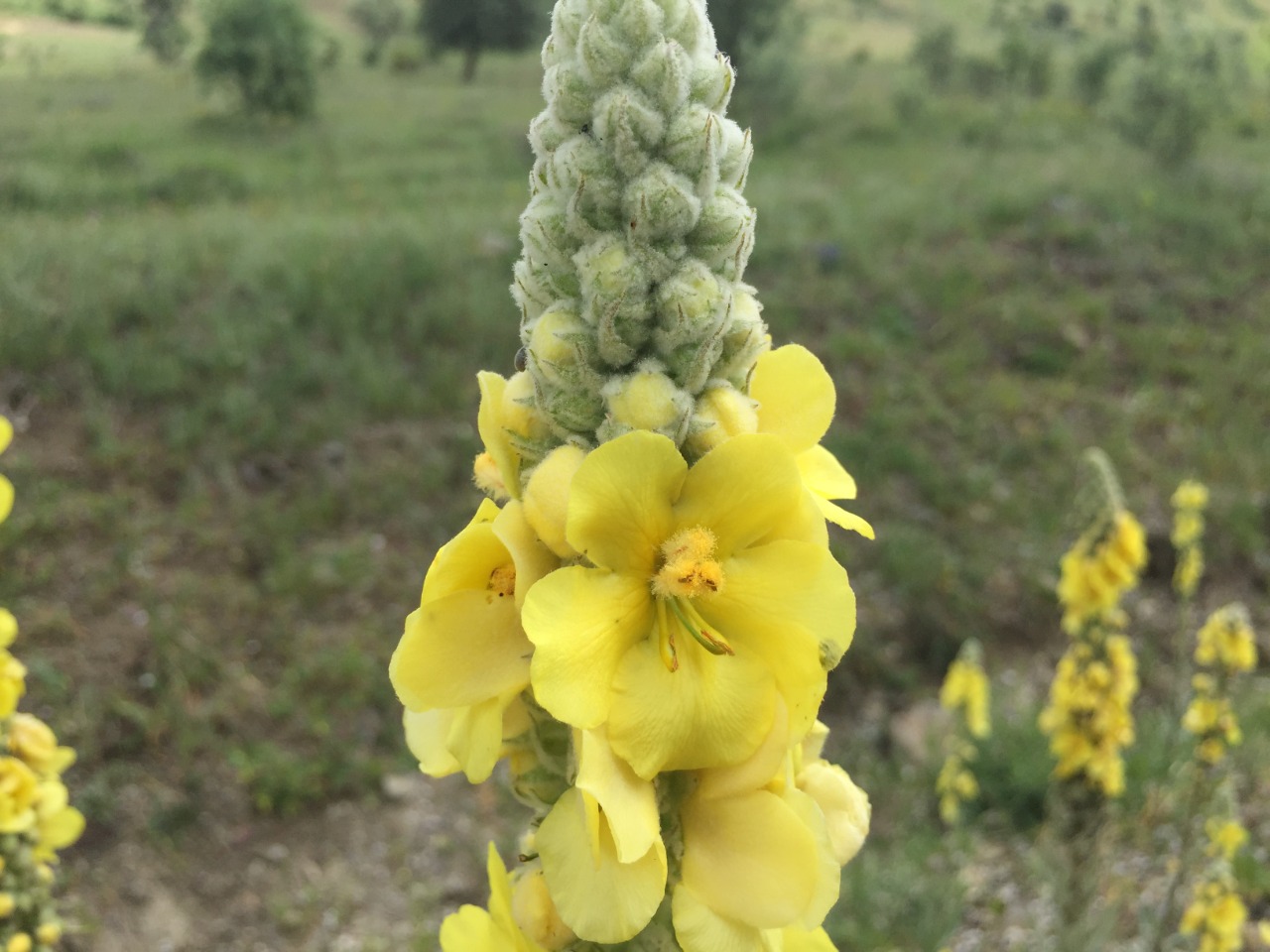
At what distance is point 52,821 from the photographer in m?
1.96

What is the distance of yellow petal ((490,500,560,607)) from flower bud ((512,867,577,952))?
372 mm

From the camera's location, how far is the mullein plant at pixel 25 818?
1.79 m

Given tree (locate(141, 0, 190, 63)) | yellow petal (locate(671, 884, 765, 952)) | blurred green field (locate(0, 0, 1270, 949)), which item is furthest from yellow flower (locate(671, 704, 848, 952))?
tree (locate(141, 0, 190, 63))

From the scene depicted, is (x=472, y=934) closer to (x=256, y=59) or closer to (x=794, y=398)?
(x=794, y=398)

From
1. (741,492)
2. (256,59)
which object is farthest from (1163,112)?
(256,59)

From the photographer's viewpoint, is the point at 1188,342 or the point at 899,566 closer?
the point at 899,566

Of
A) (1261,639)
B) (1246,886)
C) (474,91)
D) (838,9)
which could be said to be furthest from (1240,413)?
(838,9)

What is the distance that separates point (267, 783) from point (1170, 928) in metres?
4.70

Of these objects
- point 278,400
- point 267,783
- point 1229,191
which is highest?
point 1229,191

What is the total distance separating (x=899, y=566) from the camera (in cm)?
690

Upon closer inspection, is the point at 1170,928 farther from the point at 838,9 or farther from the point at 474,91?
the point at 838,9

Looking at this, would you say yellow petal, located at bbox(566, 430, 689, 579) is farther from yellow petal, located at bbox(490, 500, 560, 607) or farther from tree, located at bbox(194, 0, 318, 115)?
tree, located at bbox(194, 0, 318, 115)

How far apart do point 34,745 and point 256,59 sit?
23.1 m

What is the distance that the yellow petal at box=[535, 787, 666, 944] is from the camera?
901 millimetres
